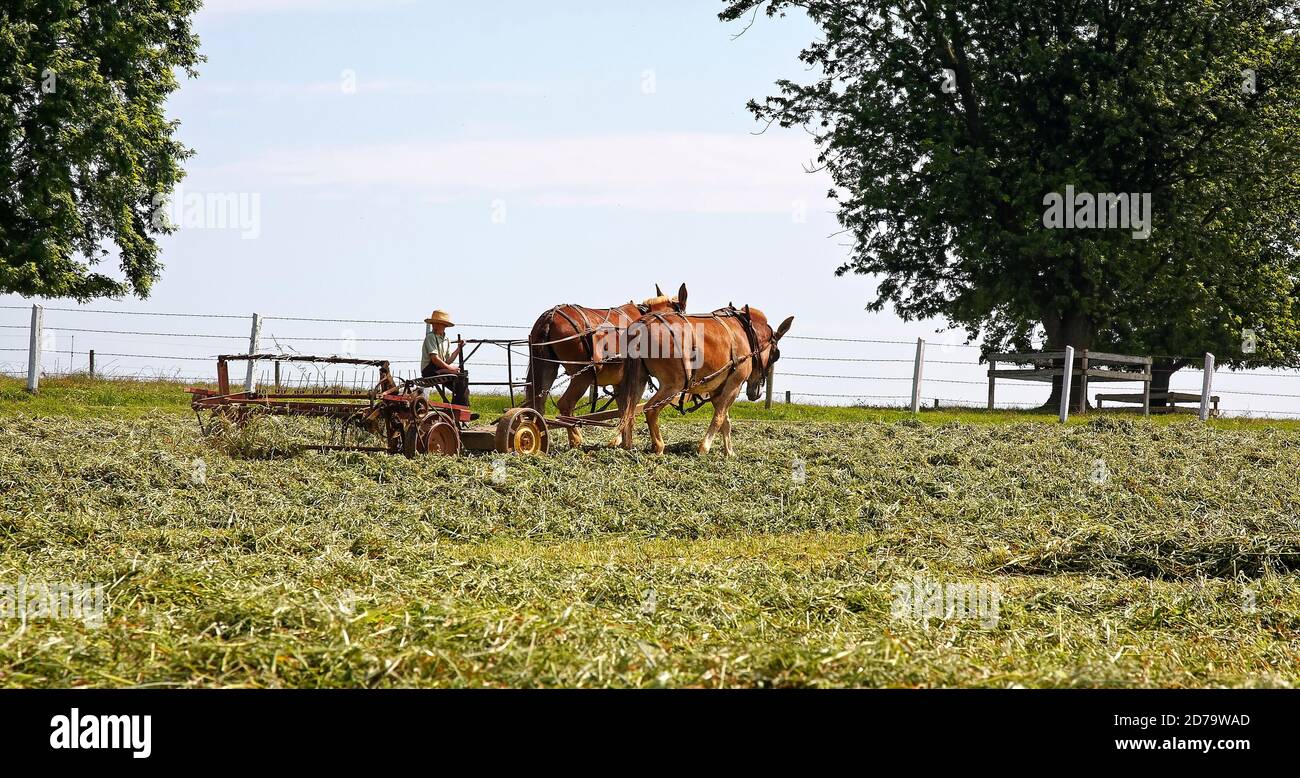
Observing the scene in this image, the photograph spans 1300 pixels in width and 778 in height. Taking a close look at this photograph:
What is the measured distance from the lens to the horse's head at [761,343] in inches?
610

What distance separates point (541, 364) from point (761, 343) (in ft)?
10.4

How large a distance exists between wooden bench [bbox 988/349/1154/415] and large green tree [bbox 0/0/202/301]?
17965 mm

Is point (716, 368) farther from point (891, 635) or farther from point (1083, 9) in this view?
point (1083, 9)

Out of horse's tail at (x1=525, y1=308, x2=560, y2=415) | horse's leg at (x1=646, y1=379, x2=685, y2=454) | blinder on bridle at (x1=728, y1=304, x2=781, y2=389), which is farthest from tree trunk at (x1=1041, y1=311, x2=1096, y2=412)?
horse's tail at (x1=525, y1=308, x2=560, y2=415)

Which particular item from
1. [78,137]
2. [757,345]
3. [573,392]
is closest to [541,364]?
[573,392]

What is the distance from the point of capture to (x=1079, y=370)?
84.7ft

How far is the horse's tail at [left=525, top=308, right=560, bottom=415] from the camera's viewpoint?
13.7m

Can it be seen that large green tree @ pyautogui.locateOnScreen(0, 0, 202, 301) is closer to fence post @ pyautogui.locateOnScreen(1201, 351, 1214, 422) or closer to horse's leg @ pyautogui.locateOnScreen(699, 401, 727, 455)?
horse's leg @ pyautogui.locateOnScreen(699, 401, 727, 455)

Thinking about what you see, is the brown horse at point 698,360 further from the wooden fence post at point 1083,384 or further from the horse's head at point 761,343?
the wooden fence post at point 1083,384

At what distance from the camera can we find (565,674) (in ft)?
14.1

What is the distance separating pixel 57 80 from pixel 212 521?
1739 cm

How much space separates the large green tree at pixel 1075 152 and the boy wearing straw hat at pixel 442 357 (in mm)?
15533

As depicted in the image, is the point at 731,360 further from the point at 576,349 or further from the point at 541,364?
the point at 541,364

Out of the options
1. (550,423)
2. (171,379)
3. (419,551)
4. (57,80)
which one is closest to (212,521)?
(419,551)
